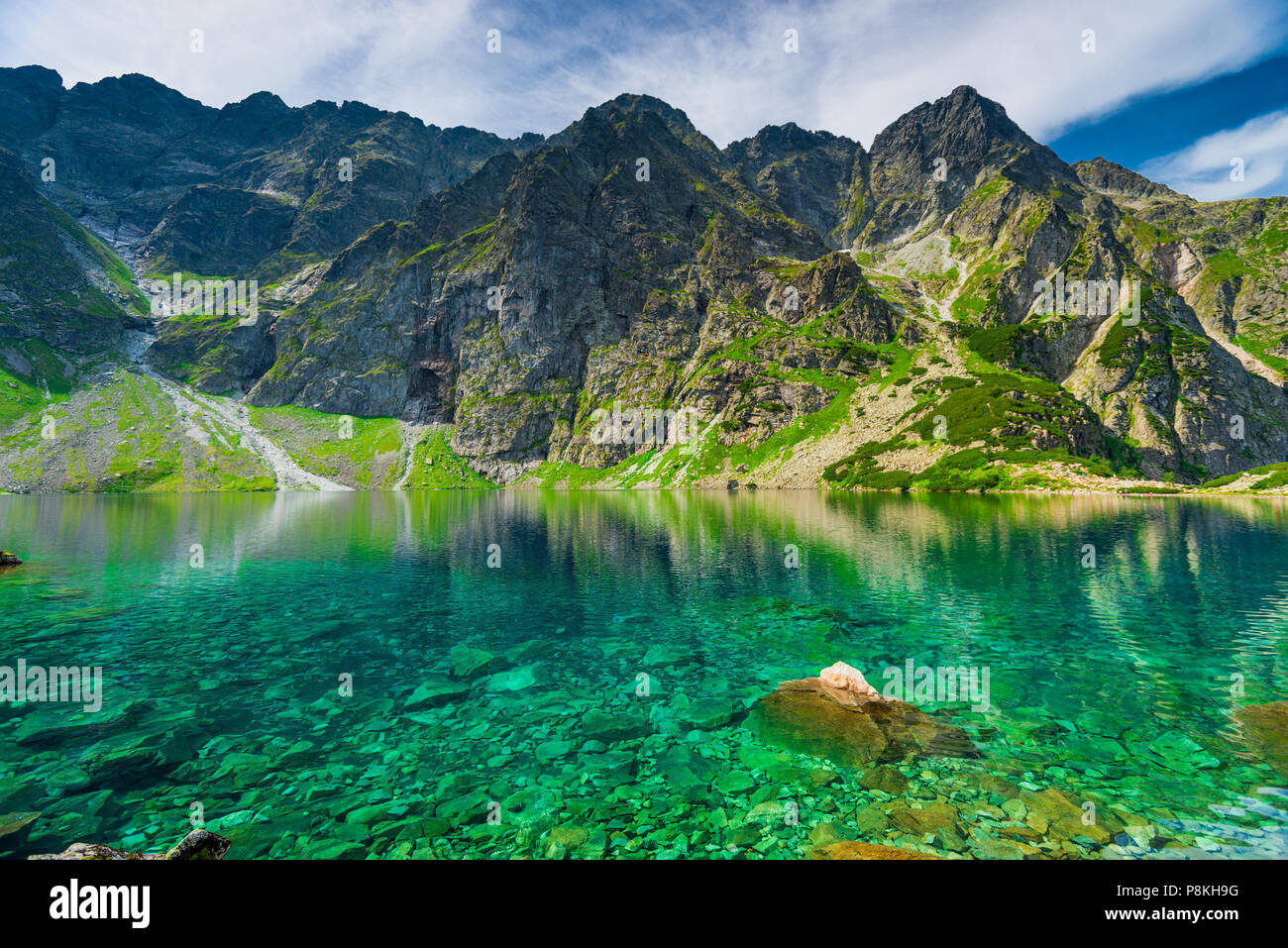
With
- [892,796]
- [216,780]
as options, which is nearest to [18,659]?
[216,780]

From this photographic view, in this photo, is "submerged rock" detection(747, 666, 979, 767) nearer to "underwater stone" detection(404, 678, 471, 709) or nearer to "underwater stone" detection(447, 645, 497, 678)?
"underwater stone" detection(404, 678, 471, 709)

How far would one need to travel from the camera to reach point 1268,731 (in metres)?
17.7

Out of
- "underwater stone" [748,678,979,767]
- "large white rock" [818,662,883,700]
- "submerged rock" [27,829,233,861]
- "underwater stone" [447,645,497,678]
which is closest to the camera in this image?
"submerged rock" [27,829,233,861]

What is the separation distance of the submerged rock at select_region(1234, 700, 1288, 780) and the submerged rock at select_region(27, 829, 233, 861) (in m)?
26.8

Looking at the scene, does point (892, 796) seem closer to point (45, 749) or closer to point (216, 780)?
point (216, 780)

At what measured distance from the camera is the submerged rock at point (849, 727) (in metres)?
17.1

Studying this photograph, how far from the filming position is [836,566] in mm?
47969

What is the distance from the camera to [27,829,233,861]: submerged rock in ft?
31.7

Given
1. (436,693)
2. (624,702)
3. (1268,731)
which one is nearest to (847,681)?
(624,702)

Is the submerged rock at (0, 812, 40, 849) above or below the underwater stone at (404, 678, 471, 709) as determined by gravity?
above

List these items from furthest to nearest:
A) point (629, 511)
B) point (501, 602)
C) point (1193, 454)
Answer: point (1193, 454)
point (629, 511)
point (501, 602)

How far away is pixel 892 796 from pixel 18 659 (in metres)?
37.1

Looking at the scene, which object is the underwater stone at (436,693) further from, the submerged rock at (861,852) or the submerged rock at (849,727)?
the submerged rock at (861,852)

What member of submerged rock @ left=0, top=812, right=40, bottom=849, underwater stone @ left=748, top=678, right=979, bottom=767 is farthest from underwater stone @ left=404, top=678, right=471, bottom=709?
underwater stone @ left=748, top=678, right=979, bottom=767
